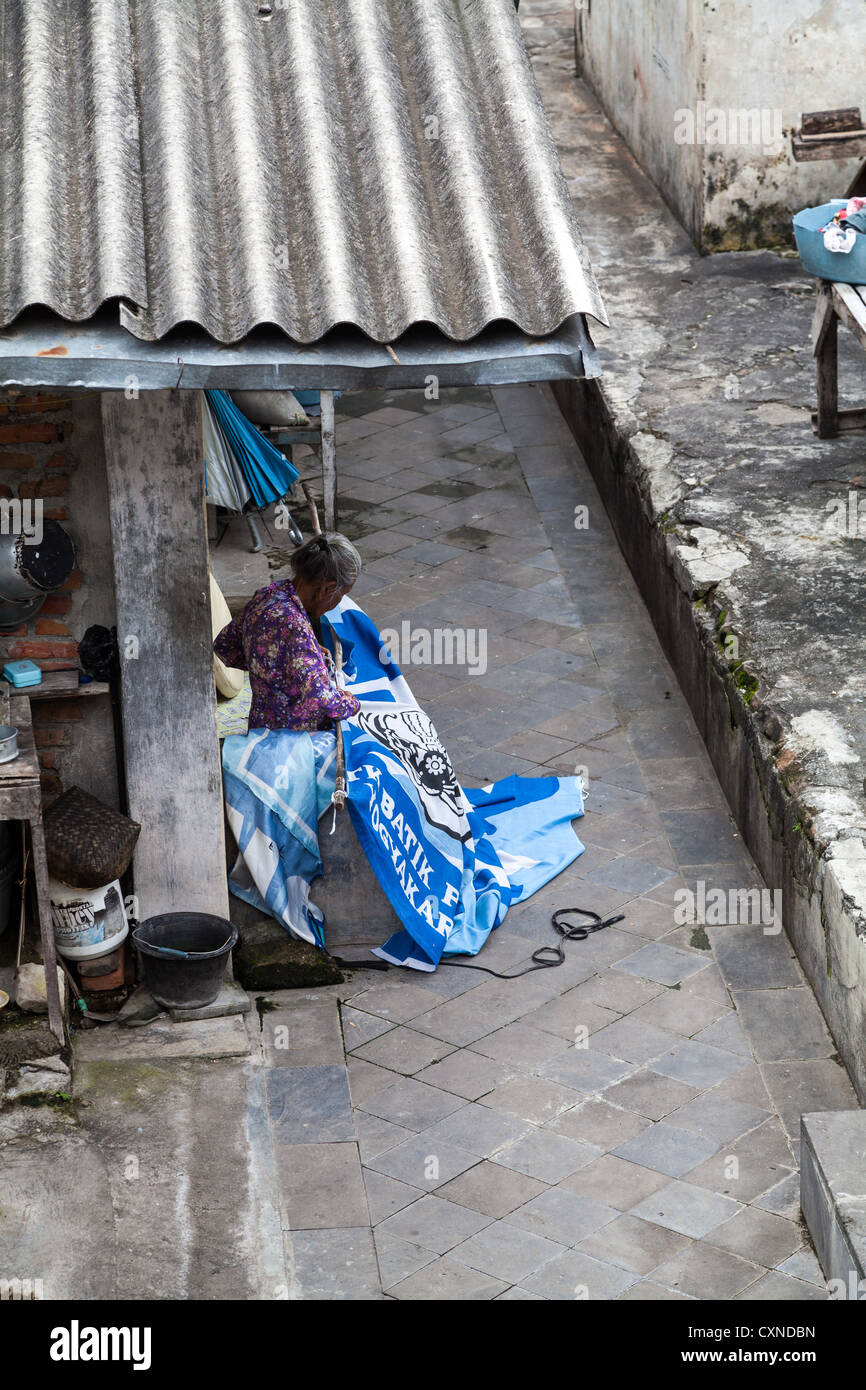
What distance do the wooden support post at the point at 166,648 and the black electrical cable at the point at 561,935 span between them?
3.58 feet

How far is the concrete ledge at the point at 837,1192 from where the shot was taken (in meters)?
4.73

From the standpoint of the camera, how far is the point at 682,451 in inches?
376

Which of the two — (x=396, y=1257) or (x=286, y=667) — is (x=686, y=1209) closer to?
(x=396, y=1257)

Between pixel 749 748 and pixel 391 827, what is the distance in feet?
5.32

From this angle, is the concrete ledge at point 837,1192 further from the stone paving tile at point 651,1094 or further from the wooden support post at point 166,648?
the wooden support post at point 166,648

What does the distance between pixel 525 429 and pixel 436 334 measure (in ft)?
23.2

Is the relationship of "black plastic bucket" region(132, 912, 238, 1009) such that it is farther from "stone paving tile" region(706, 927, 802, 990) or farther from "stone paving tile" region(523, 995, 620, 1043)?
"stone paving tile" region(706, 927, 802, 990)

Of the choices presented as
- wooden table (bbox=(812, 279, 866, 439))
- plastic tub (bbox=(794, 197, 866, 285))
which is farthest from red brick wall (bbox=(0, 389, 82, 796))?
plastic tub (bbox=(794, 197, 866, 285))

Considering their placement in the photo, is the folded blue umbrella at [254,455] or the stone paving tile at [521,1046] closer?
the stone paving tile at [521,1046]

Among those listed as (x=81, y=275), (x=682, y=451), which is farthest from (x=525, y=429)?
(x=81, y=275)

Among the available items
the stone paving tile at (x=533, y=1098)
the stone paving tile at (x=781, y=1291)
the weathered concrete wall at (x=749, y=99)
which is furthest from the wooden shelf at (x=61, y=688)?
the weathered concrete wall at (x=749, y=99)

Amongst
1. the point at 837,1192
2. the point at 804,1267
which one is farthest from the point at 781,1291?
the point at 837,1192

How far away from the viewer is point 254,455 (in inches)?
378
